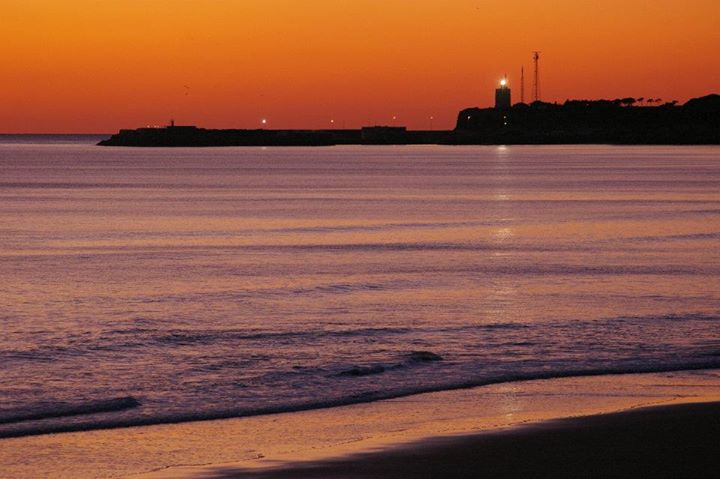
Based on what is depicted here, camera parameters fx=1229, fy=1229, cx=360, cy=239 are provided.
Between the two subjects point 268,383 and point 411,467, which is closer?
point 411,467

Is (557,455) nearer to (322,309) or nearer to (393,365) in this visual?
(393,365)

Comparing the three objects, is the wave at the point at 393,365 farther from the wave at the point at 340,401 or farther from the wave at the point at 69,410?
the wave at the point at 69,410

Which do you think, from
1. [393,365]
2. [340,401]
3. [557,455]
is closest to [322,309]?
[393,365]

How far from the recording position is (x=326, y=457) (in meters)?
9.82

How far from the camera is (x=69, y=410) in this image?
1202 centimetres

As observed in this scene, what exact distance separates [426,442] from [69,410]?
3.81 meters

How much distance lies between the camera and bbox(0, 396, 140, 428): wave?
1167cm

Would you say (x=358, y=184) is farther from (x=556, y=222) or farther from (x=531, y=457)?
(x=531, y=457)

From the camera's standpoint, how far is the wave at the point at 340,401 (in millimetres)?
11234

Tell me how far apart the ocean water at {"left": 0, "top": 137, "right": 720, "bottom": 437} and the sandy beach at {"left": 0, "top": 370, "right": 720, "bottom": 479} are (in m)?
0.73

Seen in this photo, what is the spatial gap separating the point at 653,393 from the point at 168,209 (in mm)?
44150

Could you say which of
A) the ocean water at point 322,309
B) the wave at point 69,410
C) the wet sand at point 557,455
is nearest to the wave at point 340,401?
the ocean water at point 322,309

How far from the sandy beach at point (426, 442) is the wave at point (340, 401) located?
22cm

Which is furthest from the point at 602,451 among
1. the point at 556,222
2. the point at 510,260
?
the point at 556,222
